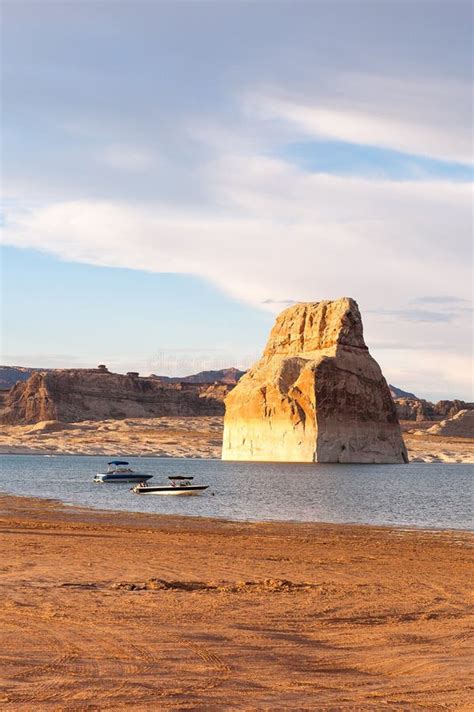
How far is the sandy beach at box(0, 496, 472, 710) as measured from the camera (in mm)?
9641

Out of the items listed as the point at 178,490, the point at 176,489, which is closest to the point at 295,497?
the point at 178,490

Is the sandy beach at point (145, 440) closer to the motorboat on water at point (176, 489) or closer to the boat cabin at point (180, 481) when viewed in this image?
the boat cabin at point (180, 481)

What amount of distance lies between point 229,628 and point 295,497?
40.3 metres

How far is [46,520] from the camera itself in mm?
34438

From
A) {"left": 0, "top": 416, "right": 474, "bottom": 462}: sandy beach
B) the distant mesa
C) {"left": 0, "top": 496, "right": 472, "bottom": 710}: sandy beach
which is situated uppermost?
the distant mesa

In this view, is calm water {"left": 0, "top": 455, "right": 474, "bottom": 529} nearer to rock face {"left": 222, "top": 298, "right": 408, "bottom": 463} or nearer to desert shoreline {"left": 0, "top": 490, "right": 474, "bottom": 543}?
desert shoreline {"left": 0, "top": 490, "right": 474, "bottom": 543}

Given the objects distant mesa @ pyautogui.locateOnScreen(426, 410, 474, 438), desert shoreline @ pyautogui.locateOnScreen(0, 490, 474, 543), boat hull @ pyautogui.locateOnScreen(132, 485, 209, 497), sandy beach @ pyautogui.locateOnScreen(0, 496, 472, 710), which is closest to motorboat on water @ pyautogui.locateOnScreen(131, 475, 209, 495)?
boat hull @ pyautogui.locateOnScreen(132, 485, 209, 497)

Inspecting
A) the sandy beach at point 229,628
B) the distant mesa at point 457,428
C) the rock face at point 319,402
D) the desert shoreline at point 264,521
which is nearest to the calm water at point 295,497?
the desert shoreline at point 264,521

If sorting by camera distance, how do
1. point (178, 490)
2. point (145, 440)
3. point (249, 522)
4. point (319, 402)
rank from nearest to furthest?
1. point (249, 522)
2. point (178, 490)
3. point (319, 402)
4. point (145, 440)

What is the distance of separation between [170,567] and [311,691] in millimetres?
10263

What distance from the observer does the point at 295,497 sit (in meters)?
53.0

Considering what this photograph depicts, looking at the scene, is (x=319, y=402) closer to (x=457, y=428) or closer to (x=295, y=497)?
(x=295, y=497)

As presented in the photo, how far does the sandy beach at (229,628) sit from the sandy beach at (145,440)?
11579 cm

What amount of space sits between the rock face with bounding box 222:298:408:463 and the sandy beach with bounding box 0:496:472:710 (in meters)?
70.8
